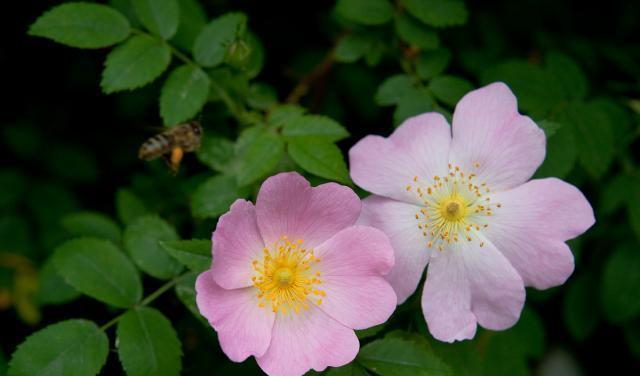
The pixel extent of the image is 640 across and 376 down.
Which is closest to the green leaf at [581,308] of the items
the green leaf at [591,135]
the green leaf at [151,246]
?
the green leaf at [591,135]

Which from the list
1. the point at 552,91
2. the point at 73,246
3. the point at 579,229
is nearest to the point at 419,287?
the point at 579,229

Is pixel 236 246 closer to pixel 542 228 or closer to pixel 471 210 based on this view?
pixel 471 210

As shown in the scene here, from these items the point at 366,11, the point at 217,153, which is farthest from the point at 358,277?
the point at 366,11

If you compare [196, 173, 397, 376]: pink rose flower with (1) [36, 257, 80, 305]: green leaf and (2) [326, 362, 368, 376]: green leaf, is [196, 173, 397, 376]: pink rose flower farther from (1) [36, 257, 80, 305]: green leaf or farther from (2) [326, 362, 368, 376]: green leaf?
(1) [36, 257, 80, 305]: green leaf

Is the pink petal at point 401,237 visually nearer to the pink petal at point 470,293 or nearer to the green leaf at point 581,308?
the pink petal at point 470,293

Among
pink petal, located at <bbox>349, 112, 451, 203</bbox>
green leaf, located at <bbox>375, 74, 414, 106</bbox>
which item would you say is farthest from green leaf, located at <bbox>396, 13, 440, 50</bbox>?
pink petal, located at <bbox>349, 112, 451, 203</bbox>

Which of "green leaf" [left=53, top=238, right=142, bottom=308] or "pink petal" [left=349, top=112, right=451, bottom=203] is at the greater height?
"pink petal" [left=349, top=112, right=451, bottom=203]
